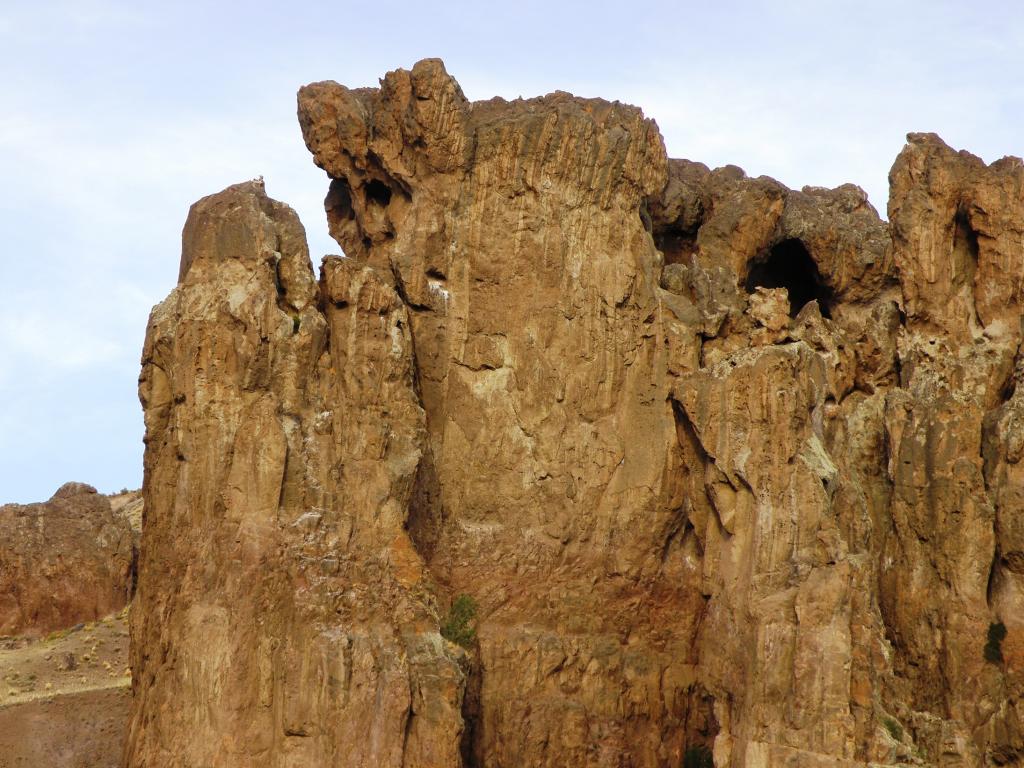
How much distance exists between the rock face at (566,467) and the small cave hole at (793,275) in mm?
494

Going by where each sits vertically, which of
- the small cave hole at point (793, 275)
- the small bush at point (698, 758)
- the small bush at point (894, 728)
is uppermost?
the small cave hole at point (793, 275)

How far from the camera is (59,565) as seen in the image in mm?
55188

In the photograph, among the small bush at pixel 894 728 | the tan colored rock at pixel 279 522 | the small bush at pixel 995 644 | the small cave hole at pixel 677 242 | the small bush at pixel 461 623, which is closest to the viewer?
the tan colored rock at pixel 279 522

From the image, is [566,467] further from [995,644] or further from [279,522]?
[995,644]

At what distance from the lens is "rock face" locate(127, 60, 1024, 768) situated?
43.2 m

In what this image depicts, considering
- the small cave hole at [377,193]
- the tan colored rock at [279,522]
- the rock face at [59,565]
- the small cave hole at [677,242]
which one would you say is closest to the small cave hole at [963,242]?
the small cave hole at [677,242]

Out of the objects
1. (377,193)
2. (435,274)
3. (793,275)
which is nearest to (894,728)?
(435,274)

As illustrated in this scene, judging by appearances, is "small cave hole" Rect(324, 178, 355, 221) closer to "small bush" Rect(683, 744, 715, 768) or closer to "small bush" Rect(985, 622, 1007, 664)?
"small bush" Rect(683, 744, 715, 768)

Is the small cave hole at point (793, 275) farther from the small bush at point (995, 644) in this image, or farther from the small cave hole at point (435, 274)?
the small bush at point (995, 644)

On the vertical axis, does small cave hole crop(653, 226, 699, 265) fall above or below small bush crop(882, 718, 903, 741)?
above

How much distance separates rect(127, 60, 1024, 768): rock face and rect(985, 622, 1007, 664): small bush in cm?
12

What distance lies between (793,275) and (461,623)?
13.8m

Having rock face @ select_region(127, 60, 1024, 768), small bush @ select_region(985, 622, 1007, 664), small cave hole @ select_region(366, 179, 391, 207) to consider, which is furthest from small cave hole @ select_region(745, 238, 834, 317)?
small bush @ select_region(985, 622, 1007, 664)

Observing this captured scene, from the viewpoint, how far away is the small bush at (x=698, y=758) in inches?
1852
